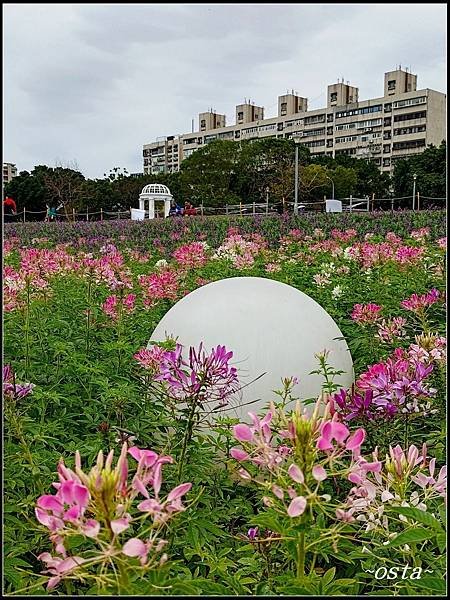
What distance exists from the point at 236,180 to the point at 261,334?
47056 millimetres

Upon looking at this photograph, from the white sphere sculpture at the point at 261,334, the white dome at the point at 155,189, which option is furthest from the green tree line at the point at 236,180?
the white sphere sculpture at the point at 261,334

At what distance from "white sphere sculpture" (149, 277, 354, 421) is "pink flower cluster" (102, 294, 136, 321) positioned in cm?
24

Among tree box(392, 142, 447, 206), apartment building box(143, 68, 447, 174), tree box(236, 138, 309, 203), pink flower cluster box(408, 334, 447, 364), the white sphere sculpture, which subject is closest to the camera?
pink flower cluster box(408, 334, 447, 364)

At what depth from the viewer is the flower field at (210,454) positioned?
1053 mm

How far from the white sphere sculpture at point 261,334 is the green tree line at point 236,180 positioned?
38.9m

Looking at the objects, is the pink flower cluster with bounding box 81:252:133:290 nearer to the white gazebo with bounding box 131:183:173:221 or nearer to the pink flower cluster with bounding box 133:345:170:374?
the pink flower cluster with bounding box 133:345:170:374

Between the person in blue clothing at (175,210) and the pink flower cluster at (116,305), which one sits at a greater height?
the person in blue clothing at (175,210)

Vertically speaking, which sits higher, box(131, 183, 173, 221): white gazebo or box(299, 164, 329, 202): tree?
box(299, 164, 329, 202): tree

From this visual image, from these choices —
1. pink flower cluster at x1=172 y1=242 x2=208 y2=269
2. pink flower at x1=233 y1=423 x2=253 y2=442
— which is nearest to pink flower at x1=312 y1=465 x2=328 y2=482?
pink flower at x1=233 y1=423 x2=253 y2=442

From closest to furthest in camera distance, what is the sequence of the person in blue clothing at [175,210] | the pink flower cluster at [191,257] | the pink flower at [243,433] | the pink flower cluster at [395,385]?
the pink flower at [243,433] → the pink flower cluster at [395,385] → the pink flower cluster at [191,257] → the person in blue clothing at [175,210]

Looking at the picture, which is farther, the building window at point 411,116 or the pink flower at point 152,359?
the building window at point 411,116

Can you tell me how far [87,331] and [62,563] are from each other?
2.95 meters

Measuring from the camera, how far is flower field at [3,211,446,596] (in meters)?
1.05

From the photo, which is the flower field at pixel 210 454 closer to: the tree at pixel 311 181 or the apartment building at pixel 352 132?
the tree at pixel 311 181
